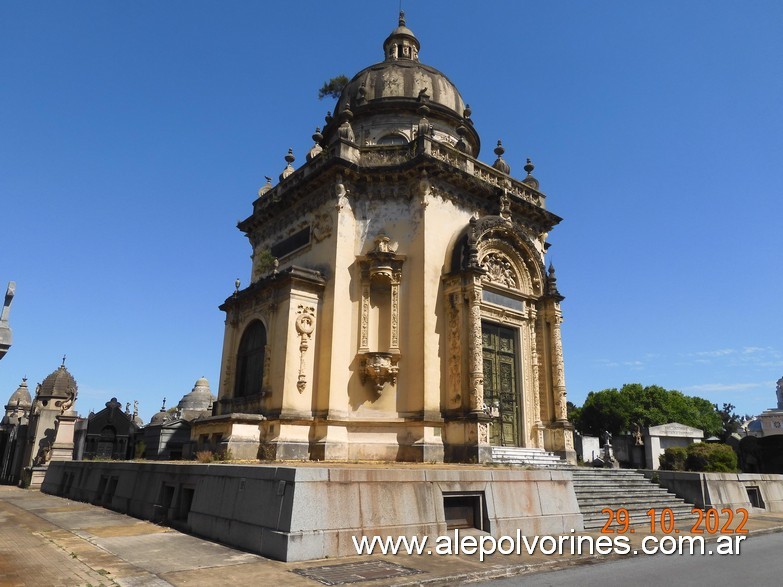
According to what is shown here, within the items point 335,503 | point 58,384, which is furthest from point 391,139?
point 58,384

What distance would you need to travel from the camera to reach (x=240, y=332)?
2356cm

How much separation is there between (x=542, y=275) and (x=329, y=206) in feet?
31.4

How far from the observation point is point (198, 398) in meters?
51.9

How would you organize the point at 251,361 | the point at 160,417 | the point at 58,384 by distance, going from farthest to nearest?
1. the point at 160,417
2. the point at 58,384
3. the point at 251,361

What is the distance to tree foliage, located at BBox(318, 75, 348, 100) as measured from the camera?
1219 inches

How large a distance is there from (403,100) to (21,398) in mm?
54995

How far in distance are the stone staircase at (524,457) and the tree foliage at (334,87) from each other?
2146 cm

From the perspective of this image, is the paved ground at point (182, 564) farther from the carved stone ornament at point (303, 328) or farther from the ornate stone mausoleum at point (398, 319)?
the carved stone ornament at point (303, 328)

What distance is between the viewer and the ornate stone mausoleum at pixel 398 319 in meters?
18.6

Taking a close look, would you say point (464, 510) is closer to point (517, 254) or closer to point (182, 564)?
point (182, 564)

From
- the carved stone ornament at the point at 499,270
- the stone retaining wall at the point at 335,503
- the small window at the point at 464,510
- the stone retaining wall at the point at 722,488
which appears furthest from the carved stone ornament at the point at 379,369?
the stone retaining wall at the point at 722,488

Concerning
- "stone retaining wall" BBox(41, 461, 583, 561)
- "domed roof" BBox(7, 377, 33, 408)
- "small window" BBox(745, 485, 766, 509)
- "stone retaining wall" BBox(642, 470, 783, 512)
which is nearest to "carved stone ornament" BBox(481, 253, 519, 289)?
"stone retaining wall" BBox(642, 470, 783, 512)

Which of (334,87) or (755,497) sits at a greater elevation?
(334,87)

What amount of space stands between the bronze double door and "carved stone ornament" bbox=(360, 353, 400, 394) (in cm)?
371
